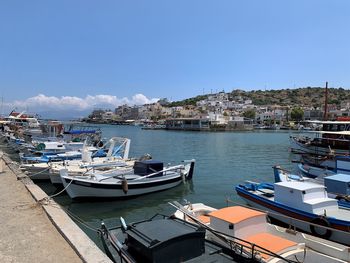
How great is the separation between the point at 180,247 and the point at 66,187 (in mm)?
11458

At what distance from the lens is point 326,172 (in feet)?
67.2

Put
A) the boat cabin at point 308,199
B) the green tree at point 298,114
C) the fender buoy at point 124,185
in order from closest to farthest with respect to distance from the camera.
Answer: the boat cabin at point 308,199, the fender buoy at point 124,185, the green tree at point 298,114

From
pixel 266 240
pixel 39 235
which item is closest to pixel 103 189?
pixel 39 235

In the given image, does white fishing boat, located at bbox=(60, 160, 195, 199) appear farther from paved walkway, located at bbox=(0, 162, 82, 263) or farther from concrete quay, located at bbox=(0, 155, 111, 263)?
paved walkway, located at bbox=(0, 162, 82, 263)

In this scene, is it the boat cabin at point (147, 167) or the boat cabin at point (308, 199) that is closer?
the boat cabin at point (308, 199)

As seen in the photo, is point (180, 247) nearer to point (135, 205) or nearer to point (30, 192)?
point (30, 192)

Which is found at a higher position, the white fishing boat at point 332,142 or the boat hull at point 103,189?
the white fishing boat at point 332,142

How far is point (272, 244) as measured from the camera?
319 inches

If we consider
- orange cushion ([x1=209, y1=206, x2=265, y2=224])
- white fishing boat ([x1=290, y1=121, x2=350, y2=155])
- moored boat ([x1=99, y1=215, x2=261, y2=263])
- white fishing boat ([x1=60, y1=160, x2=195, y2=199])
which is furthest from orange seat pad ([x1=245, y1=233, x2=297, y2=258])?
white fishing boat ([x1=290, y1=121, x2=350, y2=155])

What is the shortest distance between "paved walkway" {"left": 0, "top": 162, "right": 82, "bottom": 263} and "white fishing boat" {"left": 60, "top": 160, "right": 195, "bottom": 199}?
11.8 ft

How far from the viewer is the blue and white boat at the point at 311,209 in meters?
11.5

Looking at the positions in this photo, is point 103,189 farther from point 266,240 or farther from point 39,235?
point 266,240

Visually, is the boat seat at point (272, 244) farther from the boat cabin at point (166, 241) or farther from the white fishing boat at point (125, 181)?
the white fishing boat at point (125, 181)

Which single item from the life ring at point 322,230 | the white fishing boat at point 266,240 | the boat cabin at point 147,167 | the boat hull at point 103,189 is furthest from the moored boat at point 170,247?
the boat cabin at point 147,167
